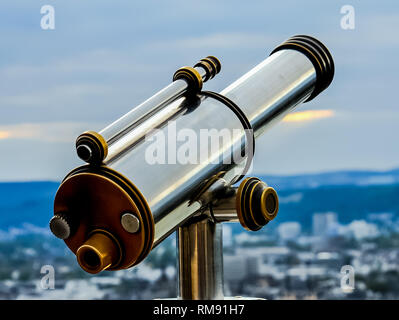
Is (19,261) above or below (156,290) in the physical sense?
above

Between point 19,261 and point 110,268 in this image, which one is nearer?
point 110,268

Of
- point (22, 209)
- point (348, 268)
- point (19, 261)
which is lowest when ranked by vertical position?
point (348, 268)

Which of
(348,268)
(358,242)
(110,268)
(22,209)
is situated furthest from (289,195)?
(110,268)

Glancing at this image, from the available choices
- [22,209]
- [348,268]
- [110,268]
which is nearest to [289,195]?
[348,268]

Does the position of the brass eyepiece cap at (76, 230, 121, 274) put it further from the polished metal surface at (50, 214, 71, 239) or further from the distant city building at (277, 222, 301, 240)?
the distant city building at (277, 222, 301, 240)
